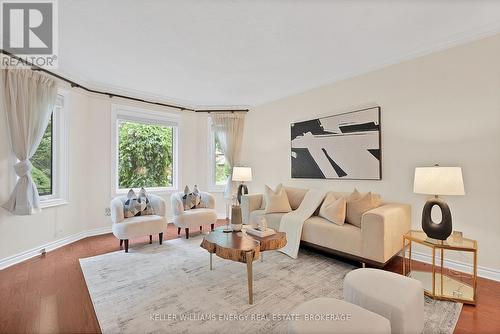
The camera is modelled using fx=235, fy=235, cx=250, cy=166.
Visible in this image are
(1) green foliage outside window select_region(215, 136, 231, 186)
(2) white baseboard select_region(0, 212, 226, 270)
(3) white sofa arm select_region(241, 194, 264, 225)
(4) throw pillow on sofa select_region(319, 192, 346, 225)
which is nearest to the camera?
(2) white baseboard select_region(0, 212, 226, 270)

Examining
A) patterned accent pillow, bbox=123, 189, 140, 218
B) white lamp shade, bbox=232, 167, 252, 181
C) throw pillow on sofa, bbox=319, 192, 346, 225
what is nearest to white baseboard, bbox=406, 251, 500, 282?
throw pillow on sofa, bbox=319, 192, 346, 225

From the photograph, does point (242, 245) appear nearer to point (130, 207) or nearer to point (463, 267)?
point (130, 207)

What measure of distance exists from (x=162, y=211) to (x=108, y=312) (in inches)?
76.5

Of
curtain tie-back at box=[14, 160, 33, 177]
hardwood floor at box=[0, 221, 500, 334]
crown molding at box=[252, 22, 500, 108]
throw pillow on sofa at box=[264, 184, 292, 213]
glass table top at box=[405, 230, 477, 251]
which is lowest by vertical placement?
hardwood floor at box=[0, 221, 500, 334]

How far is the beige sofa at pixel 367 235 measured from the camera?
2.52 m

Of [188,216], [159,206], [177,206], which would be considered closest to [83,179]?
[159,206]

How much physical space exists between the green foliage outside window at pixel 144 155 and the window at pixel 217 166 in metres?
0.90

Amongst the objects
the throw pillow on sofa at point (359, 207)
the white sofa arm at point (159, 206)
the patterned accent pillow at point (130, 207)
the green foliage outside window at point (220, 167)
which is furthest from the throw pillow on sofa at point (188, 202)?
the throw pillow on sofa at point (359, 207)

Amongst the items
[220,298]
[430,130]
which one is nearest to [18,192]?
[220,298]

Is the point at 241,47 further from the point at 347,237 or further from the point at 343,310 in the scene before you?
the point at 343,310

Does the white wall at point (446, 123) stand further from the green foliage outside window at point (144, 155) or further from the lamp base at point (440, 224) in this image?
the green foliage outside window at point (144, 155)

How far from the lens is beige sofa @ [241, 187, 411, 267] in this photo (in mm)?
2523

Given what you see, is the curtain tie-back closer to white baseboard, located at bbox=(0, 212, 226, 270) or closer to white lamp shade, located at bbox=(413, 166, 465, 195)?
white baseboard, located at bbox=(0, 212, 226, 270)

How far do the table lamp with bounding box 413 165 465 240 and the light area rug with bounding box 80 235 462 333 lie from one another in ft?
2.05
